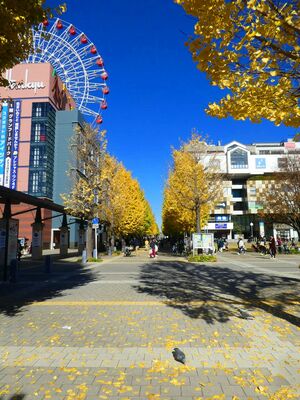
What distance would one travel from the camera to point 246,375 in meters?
4.57

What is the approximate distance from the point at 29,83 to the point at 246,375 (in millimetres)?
56193

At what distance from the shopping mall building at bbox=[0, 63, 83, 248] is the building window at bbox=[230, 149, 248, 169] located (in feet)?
152

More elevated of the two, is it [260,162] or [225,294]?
[260,162]

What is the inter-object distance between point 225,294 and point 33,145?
157 ft

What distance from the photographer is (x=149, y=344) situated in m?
5.88

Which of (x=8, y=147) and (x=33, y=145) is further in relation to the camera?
(x=33, y=145)

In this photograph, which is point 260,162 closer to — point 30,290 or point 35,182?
point 35,182

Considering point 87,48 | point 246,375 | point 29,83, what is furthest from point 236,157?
point 246,375

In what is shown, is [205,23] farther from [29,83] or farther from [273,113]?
[29,83]

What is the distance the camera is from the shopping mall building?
51.6 metres

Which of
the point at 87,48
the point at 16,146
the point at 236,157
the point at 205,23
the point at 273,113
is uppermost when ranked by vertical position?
the point at 87,48

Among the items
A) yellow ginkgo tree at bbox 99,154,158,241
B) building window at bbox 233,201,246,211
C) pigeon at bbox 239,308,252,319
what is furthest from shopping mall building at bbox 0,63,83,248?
building window at bbox 233,201,246,211

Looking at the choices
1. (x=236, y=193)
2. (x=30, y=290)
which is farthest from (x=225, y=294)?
(x=236, y=193)

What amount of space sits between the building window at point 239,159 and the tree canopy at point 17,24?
84.0 metres
